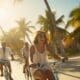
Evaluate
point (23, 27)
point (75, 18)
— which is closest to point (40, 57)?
point (75, 18)

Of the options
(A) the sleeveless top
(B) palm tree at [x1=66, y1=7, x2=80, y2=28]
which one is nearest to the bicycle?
(A) the sleeveless top

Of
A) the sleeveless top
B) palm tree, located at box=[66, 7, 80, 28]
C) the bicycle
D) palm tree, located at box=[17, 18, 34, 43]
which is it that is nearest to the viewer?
the sleeveless top

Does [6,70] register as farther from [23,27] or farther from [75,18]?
[23,27]

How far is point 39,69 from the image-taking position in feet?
24.0

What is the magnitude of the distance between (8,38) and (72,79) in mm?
84867

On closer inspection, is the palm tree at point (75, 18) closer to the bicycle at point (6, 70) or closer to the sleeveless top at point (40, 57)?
the bicycle at point (6, 70)

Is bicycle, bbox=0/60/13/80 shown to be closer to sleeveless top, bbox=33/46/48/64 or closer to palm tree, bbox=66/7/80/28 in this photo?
sleeveless top, bbox=33/46/48/64

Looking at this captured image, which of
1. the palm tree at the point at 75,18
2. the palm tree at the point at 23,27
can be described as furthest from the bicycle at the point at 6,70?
the palm tree at the point at 23,27

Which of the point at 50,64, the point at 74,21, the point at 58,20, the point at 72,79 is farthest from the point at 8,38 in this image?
the point at 50,64

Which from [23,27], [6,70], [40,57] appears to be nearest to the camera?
[40,57]

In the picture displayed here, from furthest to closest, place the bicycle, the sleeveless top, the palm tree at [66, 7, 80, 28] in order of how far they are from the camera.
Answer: the palm tree at [66, 7, 80, 28] < the bicycle < the sleeveless top

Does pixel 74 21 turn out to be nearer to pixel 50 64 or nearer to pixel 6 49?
pixel 6 49

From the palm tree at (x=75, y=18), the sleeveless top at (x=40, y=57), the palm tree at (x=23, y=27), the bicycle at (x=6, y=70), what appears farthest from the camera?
the palm tree at (x=23, y=27)

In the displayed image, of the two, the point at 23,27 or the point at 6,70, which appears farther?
the point at 23,27
